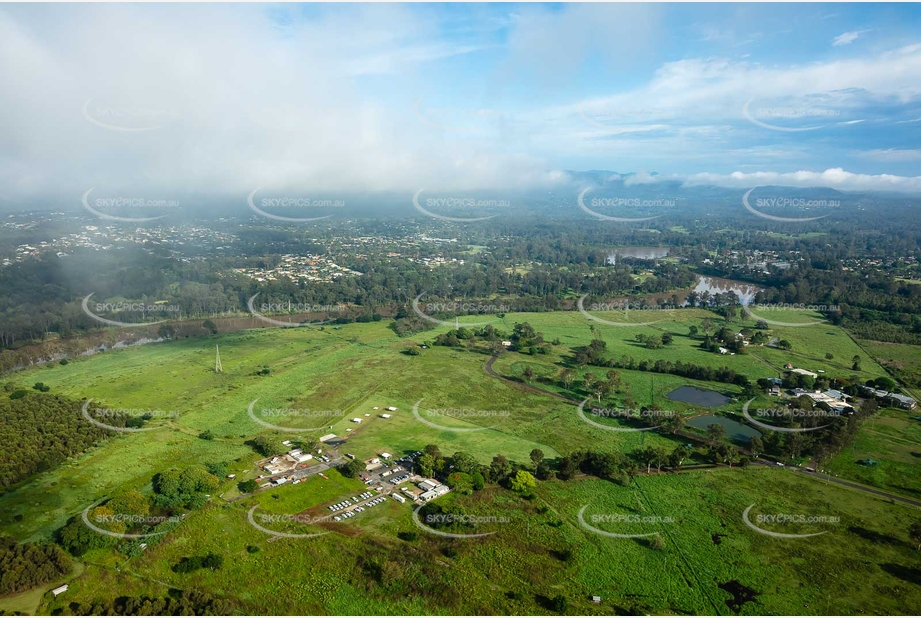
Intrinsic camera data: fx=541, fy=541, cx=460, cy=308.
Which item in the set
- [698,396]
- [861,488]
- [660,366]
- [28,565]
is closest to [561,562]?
[861,488]

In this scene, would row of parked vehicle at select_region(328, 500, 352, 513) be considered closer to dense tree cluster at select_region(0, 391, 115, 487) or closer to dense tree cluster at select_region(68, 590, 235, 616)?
dense tree cluster at select_region(68, 590, 235, 616)

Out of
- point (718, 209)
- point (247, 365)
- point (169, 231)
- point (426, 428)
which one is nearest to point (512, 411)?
point (426, 428)

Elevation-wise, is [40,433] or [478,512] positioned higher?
[40,433]

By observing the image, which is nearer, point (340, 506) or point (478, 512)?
point (478, 512)

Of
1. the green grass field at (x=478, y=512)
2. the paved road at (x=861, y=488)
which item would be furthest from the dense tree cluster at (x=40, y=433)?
the paved road at (x=861, y=488)

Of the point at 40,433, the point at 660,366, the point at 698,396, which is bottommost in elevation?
the point at 698,396

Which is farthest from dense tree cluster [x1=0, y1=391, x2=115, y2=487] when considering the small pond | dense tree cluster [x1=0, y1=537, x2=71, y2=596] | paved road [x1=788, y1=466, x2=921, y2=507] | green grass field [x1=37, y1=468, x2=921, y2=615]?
paved road [x1=788, y1=466, x2=921, y2=507]

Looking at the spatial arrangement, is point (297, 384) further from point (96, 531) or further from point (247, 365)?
point (96, 531)

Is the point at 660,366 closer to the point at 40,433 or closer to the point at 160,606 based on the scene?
the point at 160,606

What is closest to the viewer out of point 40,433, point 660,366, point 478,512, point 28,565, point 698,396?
point 28,565

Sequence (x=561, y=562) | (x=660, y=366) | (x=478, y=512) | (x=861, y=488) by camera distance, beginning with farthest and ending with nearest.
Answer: (x=660, y=366) < (x=861, y=488) < (x=478, y=512) < (x=561, y=562)

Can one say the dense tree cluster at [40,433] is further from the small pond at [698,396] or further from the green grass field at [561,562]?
the small pond at [698,396]
